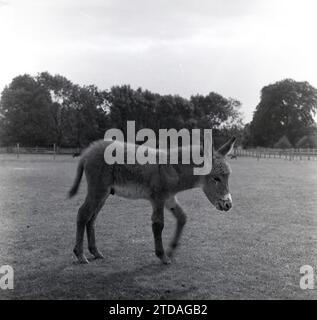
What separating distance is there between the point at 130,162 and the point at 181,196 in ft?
29.3

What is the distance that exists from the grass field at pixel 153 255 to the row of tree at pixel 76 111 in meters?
40.8

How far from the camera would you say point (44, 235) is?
856 cm

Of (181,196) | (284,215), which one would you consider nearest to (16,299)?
(284,215)

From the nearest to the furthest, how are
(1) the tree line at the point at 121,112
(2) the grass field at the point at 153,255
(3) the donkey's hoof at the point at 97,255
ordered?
1. (2) the grass field at the point at 153,255
2. (3) the donkey's hoof at the point at 97,255
3. (1) the tree line at the point at 121,112

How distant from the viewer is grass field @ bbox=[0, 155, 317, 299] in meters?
5.38

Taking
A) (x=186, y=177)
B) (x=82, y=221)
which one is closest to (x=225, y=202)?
(x=186, y=177)

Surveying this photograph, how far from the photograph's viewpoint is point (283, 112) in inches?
3140

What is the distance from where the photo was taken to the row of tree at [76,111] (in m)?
53.7

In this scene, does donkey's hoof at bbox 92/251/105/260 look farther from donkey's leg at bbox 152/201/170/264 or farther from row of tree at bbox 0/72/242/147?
row of tree at bbox 0/72/242/147

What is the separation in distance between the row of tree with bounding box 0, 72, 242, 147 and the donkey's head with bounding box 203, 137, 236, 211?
4532 centimetres

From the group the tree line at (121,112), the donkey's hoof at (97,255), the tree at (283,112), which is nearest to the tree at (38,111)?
the tree line at (121,112)

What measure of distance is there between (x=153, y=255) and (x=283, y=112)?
254 ft

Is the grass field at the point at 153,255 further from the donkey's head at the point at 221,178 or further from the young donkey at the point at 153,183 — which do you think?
the donkey's head at the point at 221,178

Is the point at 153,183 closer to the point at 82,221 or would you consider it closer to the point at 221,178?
the point at 221,178
